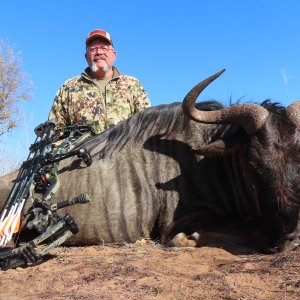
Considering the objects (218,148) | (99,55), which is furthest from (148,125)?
(99,55)

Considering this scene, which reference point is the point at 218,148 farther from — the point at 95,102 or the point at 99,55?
the point at 99,55

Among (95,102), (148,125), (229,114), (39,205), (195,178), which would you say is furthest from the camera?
(95,102)

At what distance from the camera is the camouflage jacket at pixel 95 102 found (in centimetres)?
630

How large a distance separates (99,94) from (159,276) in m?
3.96

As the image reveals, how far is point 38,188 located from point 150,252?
120 cm

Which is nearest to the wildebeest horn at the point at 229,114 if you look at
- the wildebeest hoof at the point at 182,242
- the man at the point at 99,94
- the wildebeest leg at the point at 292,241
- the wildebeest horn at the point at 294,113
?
the wildebeest horn at the point at 294,113

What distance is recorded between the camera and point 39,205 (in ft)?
12.3

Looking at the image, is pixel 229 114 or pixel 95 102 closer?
pixel 229 114

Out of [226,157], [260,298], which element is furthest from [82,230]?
[260,298]

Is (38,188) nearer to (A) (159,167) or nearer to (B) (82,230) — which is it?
(B) (82,230)

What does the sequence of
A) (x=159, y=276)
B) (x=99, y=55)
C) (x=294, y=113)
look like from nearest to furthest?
(x=159, y=276) → (x=294, y=113) → (x=99, y=55)

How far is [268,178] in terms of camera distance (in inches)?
135

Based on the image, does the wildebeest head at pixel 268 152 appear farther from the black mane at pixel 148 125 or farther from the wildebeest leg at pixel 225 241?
the black mane at pixel 148 125

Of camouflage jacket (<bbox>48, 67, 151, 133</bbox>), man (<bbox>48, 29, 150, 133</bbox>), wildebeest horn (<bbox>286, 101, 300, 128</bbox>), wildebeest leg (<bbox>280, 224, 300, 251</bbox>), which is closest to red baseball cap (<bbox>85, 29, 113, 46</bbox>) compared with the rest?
man (<bbox>48, 29, 150, 133</bbox>)
